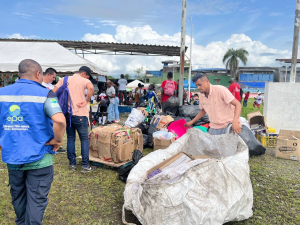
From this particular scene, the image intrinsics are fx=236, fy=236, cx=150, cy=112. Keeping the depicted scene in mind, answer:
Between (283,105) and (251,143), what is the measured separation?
2316 mm

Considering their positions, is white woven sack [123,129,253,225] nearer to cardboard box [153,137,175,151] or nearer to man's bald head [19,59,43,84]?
man's bald head [19,59,43,84]

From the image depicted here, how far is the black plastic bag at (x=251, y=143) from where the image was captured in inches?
194

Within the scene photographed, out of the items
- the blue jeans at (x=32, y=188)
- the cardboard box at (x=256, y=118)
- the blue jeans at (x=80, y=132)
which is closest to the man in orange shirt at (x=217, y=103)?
the blue jeans at (x=80, y=132)

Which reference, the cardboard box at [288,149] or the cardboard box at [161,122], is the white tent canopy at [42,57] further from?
the cardboard box at [288,149]

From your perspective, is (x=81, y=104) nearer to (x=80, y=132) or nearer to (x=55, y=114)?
(x=80, y=132)

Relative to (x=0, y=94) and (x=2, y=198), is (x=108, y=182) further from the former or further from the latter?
(x=0, y=94)

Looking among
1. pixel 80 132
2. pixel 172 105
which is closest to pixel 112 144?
pixel 80 132

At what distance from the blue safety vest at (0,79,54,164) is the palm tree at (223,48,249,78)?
45527mm

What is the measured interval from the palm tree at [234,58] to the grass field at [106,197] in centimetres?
4234

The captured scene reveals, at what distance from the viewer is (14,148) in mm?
1830

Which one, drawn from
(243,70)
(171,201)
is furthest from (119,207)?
(243,70)

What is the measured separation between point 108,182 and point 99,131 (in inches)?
37.2

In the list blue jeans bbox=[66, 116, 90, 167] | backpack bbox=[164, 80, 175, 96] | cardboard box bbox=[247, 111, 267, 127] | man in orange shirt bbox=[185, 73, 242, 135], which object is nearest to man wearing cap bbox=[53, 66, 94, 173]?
blue jeans bbox=[66, 116, 90, 167]

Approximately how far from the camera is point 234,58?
43531mm
